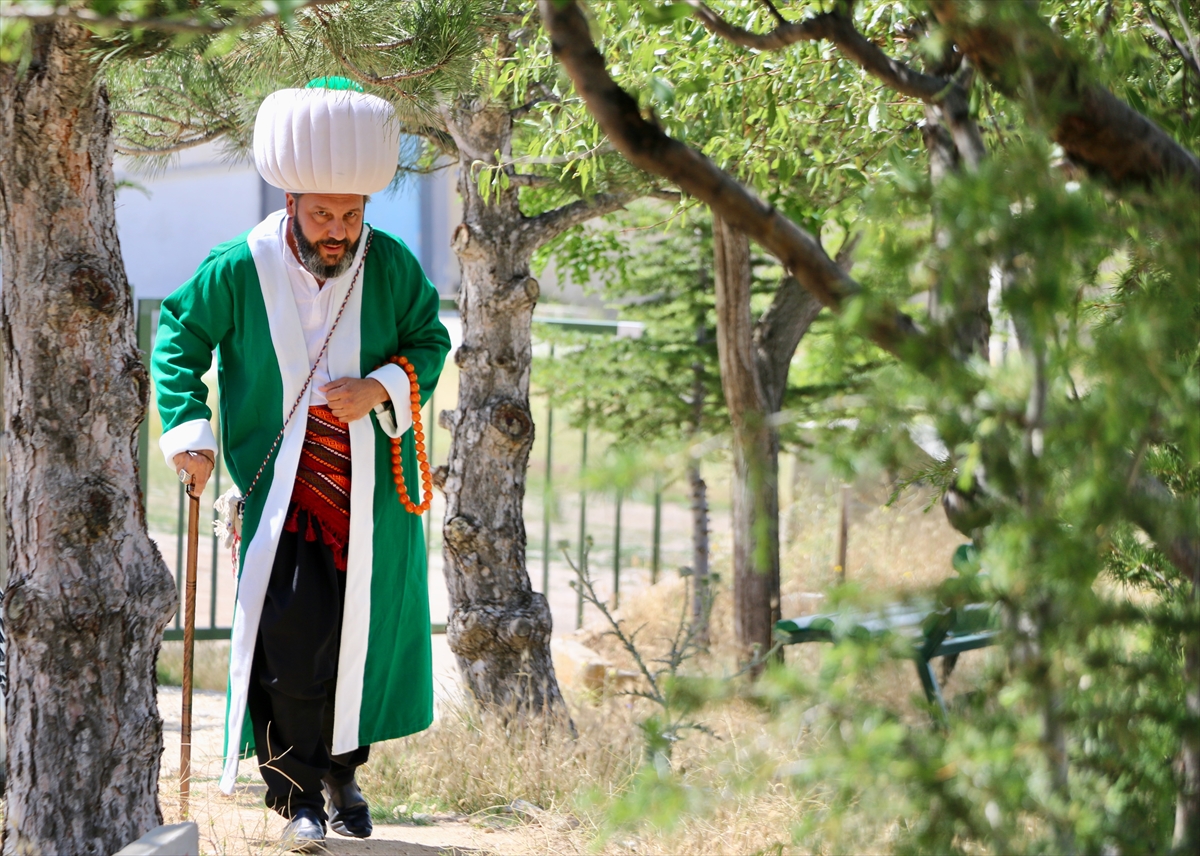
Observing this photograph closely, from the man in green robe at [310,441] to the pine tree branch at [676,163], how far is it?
192cm

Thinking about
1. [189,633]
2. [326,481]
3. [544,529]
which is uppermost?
[326,481]

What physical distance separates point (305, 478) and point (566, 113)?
1.23m

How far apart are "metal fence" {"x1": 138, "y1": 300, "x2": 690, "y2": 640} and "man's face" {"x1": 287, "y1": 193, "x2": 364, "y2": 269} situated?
114 inches

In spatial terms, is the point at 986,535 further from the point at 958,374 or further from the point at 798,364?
the point at 798,364

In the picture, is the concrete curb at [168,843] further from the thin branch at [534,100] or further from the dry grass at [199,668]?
the dry grass at [199,668]

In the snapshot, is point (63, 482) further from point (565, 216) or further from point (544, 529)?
point (544, 529)

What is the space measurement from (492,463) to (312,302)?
109cm

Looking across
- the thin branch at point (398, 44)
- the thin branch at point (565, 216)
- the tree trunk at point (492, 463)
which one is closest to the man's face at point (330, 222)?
the thin branch at point (398, 44)

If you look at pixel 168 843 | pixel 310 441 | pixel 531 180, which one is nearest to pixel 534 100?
pixel 531 180

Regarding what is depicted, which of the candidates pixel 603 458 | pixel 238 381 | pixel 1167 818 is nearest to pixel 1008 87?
pixel 603 458

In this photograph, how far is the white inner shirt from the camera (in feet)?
11.3

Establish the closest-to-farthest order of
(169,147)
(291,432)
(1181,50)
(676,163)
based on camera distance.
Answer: (676,163) < (1181,50) < (291,432) < (169,147)

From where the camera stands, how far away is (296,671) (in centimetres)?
331

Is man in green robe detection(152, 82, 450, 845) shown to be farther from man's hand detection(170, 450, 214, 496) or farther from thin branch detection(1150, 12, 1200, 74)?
thin branch detection(1150, 12, 1200, 74)
